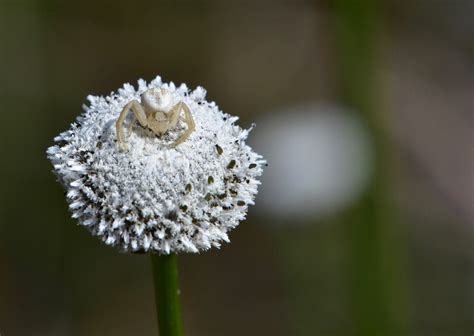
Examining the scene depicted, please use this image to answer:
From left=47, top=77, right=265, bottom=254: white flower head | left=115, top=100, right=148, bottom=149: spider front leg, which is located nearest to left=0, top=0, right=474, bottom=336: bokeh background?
left=47, top=77, right=265, bottom=254: white flower head

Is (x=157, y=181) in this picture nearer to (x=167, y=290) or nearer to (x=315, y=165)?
(x=167, y=290)

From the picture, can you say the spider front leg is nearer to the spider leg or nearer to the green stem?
the spider leg

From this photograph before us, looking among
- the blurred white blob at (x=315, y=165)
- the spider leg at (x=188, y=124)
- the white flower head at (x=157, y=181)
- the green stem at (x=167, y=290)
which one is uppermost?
the blurred white blob at (x=315, y=165)

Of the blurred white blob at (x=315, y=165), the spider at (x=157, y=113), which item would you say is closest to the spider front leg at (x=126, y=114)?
the spider at (x=157, y=113)

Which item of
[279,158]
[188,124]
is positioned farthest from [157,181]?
[279,158]

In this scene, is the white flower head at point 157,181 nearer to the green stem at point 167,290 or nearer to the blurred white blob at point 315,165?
the green stem at point 167,290

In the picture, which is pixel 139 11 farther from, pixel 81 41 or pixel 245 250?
pixel 245 250
